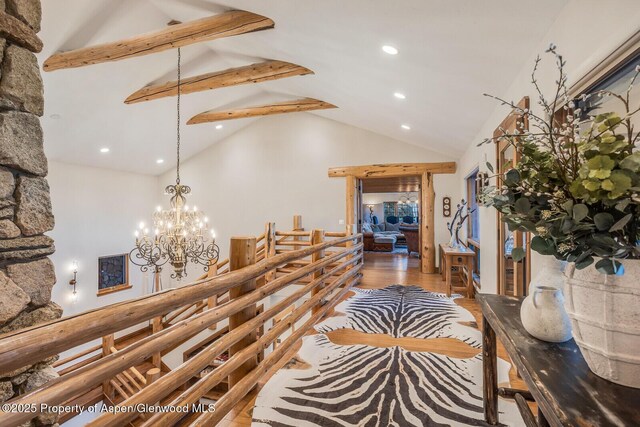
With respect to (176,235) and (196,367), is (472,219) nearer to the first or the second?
(176,235)

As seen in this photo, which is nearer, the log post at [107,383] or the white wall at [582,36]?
the white wall at [582,36]

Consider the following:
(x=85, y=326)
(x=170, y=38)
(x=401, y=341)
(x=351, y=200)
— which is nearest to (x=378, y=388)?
(x=401, y=341)

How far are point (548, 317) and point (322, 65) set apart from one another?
372cm

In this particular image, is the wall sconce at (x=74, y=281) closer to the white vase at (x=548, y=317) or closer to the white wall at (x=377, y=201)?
the white vase at (x=548, y=317)

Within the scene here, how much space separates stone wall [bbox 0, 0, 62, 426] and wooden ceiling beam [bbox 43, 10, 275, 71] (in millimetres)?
2183

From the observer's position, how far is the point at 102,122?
5.51 metres

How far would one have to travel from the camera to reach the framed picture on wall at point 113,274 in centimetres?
698

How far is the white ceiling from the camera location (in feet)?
7.52

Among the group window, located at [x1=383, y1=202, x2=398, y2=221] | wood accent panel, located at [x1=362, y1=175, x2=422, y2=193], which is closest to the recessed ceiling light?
wood accent panel, located at [x1=362, y1=175, x2=422, y2=193]

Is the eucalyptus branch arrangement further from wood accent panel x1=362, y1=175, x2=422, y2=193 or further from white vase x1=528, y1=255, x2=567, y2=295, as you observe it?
wood accent panel x1=362, y1=175, x2=422, y2=193

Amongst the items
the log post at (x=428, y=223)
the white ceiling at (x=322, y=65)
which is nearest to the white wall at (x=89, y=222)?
the white ceiling at (x=322, y=65)

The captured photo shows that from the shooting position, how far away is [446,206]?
6520 millimetres

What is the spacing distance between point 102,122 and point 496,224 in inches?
260

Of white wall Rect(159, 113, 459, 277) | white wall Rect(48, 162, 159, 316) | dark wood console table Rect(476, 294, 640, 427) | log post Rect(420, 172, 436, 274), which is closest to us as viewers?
dark wood console table Rect(476, 294, 640, 427)
